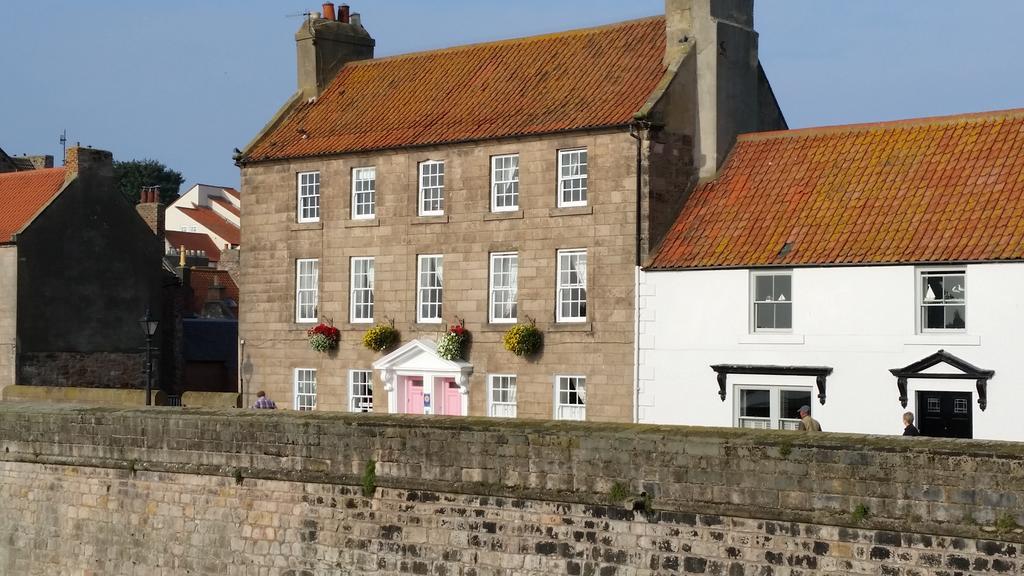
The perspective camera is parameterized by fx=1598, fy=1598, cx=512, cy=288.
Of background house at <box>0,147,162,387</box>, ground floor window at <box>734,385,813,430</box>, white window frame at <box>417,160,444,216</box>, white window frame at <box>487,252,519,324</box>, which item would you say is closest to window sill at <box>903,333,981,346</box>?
ground floor window at <box>734,385,813,430</box>

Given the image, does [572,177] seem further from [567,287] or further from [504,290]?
[504,290]

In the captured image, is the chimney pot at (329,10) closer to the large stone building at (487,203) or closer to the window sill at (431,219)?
the large stone building at (487,203)

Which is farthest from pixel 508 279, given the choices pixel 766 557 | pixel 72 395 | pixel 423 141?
pixel 766 557

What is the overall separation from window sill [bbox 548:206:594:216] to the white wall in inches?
75.6

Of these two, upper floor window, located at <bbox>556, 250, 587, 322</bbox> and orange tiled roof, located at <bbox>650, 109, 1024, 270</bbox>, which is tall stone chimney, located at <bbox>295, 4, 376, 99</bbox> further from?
orange tiled roof, located at <bbox>650, 109, 1024, 270</bbox>

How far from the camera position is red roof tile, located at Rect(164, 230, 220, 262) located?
91812mm

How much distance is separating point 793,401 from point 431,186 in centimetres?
986

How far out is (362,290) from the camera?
116 ft

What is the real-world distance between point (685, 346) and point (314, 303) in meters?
10.1

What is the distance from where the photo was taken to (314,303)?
36250mm

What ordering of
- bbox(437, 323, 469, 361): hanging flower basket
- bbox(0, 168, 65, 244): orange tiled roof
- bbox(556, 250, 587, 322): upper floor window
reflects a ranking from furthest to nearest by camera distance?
bbox(0, 168, 65, 244): orange tiled roof < bbox(437, 323, 469, 361): hanging flower basket < bbox(556, 250, 587, 322): upper floor window

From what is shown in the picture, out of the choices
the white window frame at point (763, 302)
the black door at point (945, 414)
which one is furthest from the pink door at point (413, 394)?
the black door at point (945, 414)

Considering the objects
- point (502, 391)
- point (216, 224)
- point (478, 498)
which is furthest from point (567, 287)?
point (216, 224)

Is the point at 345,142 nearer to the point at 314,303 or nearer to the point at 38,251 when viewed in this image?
the point at 314,303
